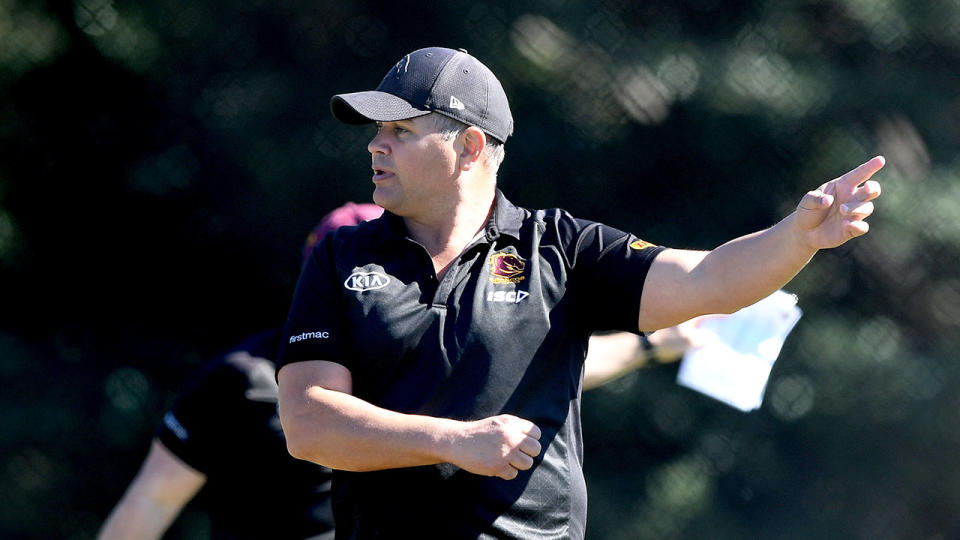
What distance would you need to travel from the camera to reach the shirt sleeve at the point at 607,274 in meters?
2.03

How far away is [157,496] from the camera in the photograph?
2.69 meters

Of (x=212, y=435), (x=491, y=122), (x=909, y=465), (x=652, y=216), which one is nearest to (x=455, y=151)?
(x=491, y=122)

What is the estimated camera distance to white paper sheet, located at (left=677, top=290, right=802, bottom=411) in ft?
7.47

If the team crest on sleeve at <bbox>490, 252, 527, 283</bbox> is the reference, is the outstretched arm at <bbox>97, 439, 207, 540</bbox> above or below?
below

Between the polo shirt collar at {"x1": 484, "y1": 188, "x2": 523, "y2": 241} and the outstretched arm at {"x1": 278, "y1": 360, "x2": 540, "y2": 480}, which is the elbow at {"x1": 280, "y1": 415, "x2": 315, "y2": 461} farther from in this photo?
the polo shirt collar at {"x1": 484, "y1": 188, "x2": 523, "y2": 241}

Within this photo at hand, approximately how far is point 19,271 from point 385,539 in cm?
286

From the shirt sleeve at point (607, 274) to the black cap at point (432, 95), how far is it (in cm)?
28

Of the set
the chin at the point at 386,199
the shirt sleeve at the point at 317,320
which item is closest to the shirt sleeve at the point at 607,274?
the chin at the point at 386,199

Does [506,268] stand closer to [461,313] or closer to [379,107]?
[461,313]

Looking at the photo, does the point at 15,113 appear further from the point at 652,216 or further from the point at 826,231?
the point at 826,231

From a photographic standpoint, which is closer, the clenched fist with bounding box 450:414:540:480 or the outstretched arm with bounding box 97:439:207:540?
the clenched fist with bounding box 450:414:540:480

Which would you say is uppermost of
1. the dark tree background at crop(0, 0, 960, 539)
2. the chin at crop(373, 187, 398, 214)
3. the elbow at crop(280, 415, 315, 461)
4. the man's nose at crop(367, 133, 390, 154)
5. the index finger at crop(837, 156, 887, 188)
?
the man's nose at crop(367, 133, 390, 154)

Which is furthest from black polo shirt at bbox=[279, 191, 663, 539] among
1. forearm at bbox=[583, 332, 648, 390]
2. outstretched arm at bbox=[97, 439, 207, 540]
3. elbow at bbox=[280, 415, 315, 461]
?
outstretched arm at bbox=[97, 439, 207, 540]

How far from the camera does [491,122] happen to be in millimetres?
2162
